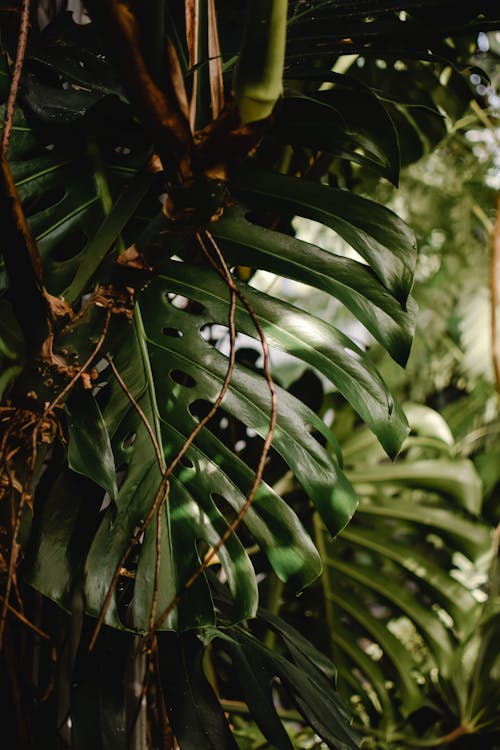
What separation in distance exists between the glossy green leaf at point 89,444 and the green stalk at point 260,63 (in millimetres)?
300

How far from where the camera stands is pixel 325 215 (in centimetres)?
61

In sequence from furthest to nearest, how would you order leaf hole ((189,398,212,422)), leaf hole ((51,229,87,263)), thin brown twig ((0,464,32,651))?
leaf hole ((189,398,212,422))
leaf hole ((51,229,87,263))
thin brown twig ((0,464,32,651))

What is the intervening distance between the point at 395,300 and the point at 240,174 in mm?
204

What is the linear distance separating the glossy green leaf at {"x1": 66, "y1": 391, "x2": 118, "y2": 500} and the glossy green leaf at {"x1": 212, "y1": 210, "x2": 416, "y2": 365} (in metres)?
0.21

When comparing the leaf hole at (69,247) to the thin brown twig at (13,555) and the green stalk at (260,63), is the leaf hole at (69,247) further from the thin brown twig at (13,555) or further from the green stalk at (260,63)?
the green stalk at (260,63)

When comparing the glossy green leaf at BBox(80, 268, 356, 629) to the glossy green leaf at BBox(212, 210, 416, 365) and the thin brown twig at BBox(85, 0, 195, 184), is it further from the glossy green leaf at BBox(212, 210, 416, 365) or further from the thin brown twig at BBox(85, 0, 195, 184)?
the thin brown twig at BBox(85, 0, 195, 184)

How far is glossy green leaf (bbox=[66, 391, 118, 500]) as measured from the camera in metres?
0.53

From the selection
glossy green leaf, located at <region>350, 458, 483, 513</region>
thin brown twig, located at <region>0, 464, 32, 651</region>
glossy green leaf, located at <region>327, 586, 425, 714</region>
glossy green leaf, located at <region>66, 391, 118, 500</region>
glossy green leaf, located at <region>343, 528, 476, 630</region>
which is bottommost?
glossy green leaf, located at <region>327, 586, 425, 714</region>

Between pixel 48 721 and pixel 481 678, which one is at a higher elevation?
pixel 48 721

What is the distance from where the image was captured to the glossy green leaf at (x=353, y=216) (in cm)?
57

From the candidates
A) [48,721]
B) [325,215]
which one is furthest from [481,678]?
[325,215]

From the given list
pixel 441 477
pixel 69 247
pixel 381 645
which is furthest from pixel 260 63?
pixel 381 645

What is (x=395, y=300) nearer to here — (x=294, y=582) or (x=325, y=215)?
(x=325, y=215)

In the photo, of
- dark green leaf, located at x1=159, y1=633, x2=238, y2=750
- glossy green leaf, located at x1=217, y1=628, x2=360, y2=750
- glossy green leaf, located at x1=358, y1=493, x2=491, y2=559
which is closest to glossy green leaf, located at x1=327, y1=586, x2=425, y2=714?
glossy green leaf, located at x1=358, y1=493, x2=491, y2=559
